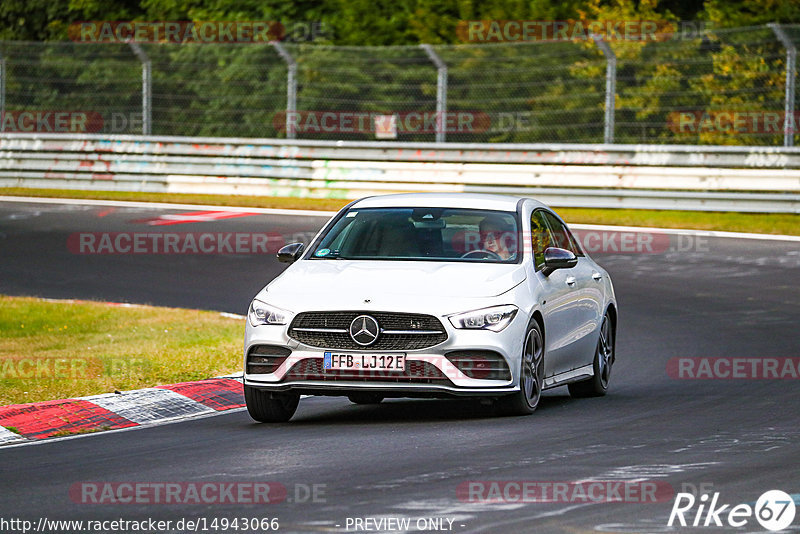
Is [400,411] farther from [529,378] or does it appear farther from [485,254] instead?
[485,254]

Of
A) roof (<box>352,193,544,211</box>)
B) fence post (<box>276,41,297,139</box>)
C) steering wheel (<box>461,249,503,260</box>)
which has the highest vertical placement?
fence post (<box>276,41,297,139</box>)

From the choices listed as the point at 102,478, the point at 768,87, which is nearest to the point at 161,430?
the point at 102,478

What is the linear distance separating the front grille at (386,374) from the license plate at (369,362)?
0.07 feet

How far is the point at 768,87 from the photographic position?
24.3m

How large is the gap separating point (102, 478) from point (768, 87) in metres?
18.5

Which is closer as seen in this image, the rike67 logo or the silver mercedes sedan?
the rike67 logo

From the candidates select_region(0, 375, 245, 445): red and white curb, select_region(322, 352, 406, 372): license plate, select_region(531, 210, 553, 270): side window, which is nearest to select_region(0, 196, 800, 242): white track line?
select_region(531, 210, 553, 270): side window

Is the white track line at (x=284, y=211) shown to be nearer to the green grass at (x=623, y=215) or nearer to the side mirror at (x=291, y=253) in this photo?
the green grass at (x=623, y=215)

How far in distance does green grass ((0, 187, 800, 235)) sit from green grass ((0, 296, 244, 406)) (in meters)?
9.58

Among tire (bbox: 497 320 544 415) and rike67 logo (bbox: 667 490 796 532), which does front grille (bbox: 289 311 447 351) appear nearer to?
tire (bbox: 497 320 544 415)

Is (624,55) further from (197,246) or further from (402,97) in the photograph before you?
(197,246)

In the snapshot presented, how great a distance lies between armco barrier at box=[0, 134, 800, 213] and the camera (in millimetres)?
23891

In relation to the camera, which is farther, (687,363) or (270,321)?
(687,363)

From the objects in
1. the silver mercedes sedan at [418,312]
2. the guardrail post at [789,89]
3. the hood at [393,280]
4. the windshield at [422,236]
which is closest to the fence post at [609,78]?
the guardrail post at [789,89]
